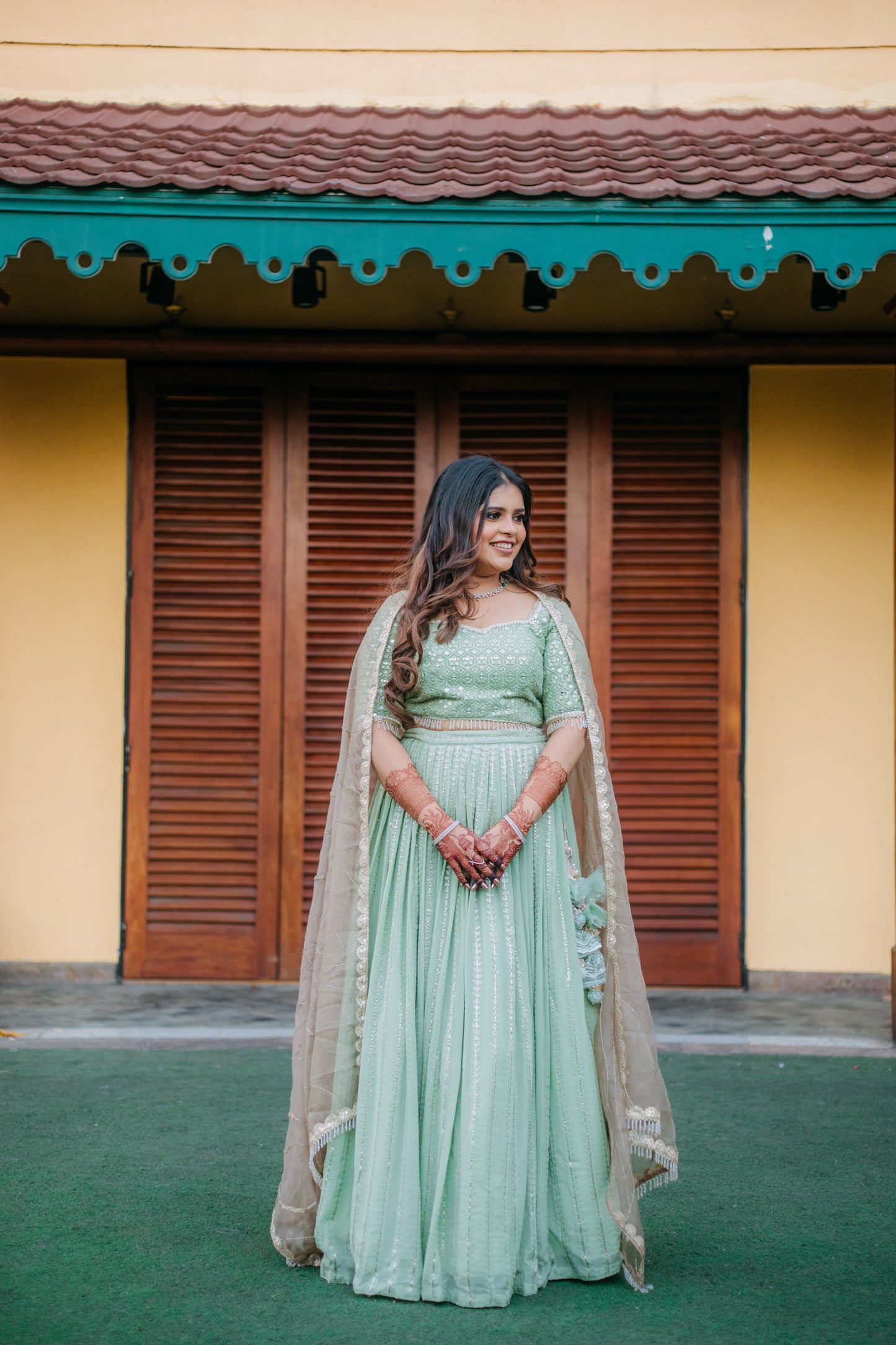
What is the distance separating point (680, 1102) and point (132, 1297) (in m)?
2.15

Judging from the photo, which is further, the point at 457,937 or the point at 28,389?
the point at 28,389

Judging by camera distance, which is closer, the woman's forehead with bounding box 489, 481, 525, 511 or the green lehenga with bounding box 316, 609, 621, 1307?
the green lehenga with bounding box 316, 609, 621, 1307

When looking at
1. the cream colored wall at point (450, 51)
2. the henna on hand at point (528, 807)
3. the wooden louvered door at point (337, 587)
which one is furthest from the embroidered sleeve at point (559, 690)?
the cream colored wall at point (450, 51)

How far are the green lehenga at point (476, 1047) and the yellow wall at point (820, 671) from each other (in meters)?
3.29

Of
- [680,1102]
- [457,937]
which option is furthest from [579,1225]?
[680,1102]

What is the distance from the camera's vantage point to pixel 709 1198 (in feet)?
11.9

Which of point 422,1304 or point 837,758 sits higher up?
point 837,758

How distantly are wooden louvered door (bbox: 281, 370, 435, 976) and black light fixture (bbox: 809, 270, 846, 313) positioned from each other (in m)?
1.77

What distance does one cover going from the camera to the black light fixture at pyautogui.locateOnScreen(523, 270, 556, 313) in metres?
5.61

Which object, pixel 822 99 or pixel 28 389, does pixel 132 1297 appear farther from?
pixel 822 99

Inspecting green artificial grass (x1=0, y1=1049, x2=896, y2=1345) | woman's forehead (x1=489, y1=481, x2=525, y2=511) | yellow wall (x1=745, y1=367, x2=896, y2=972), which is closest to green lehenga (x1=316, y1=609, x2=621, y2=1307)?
green artificial grass (x1=0, y1=1049, x2=896, y2=1345)

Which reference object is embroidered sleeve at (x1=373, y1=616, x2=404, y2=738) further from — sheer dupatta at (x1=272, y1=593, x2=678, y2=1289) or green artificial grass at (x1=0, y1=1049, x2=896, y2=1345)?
green artificial grass at (x1=0, y1=1049, x2=896, y2=1345)

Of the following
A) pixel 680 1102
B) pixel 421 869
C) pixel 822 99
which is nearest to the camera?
pixel 421 869

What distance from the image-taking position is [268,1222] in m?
3.42
